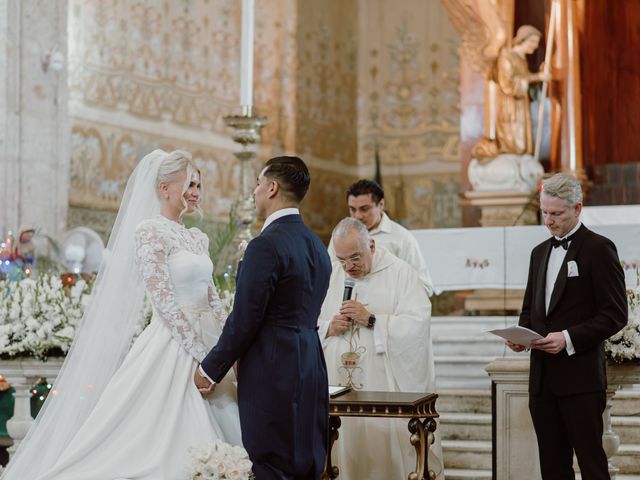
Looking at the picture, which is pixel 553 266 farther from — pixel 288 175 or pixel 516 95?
pixel 516 95

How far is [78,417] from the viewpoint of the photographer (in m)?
5.41

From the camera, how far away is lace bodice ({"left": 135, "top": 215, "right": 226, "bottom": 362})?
200 inches

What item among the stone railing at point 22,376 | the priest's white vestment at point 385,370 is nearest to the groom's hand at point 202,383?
the priest's white vestment at point 385,370

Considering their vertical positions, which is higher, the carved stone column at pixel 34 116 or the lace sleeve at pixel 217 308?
the carved stone column at pixel 34 116

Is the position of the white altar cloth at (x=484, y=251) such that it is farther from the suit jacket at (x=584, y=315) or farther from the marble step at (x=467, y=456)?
the suit jacket at (x=584, y=315)

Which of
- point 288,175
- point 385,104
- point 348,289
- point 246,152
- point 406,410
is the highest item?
point 385,104

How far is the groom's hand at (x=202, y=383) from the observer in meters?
4.91

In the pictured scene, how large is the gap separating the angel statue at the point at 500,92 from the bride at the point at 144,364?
5294 mm

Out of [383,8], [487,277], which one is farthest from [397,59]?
[487,277]

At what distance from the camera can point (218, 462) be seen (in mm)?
4547

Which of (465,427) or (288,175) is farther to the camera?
(465,427)

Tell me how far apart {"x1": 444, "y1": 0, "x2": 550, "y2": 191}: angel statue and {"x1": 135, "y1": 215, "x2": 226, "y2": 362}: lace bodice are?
541 centimetres

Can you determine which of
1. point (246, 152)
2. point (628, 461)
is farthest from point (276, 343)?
point (246, 152)

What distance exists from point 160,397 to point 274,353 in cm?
A: 66
